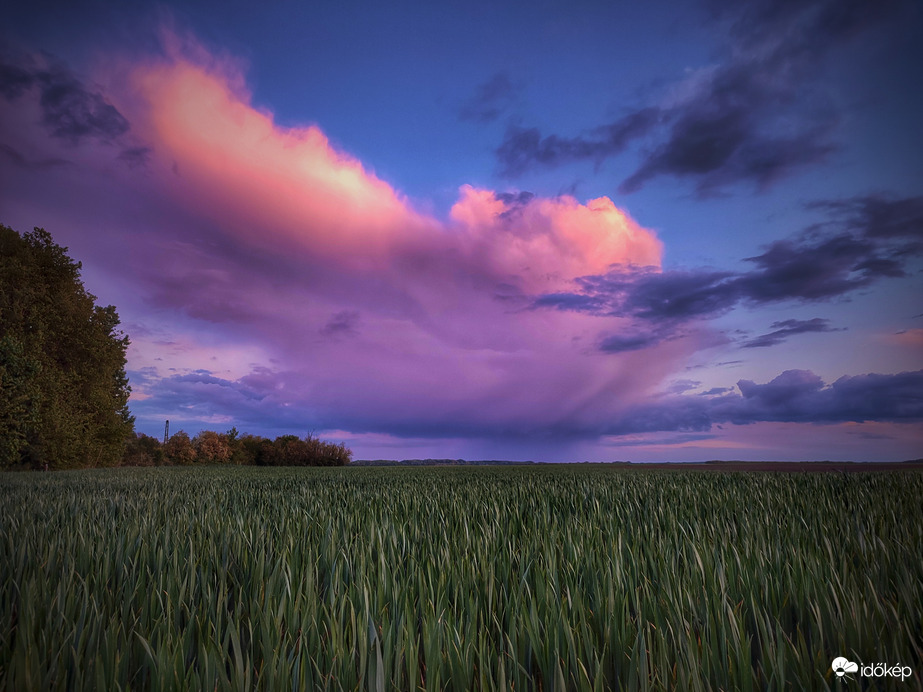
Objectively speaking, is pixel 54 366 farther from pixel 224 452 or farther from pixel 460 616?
pixel 460 616

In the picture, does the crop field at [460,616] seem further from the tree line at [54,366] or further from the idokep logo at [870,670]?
the tree line at [54,366]

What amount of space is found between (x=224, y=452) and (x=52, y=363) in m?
22.0

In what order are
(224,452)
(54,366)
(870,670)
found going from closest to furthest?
(870,670) → (54,366) → (224,452)

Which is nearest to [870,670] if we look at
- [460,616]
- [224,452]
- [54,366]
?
[460,616]

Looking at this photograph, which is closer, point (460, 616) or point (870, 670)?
point (870, 670)

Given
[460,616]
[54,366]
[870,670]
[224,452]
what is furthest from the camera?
[224,452]

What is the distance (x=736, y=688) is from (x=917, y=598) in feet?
4.94

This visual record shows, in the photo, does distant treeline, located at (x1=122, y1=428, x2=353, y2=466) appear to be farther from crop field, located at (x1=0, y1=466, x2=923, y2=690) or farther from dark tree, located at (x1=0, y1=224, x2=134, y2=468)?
crop field, located at (x1=0, y1=466, x2=923, y2=690)

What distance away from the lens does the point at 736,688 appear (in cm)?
155

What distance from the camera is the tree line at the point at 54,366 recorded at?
22.2 meters

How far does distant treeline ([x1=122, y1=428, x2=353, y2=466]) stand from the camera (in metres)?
45.1

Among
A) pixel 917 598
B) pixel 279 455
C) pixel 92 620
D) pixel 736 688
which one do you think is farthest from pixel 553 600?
pixel 279 455

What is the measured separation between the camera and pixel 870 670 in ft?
5.51

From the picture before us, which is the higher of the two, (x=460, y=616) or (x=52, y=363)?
(x=52, y=363)
